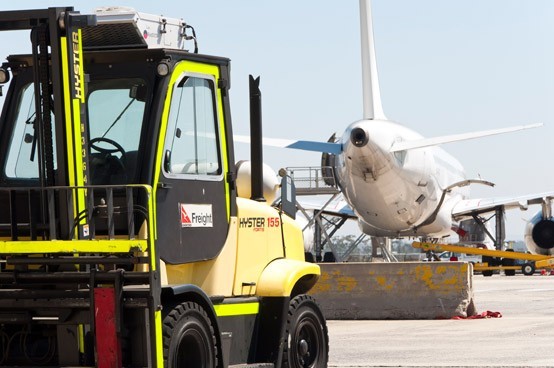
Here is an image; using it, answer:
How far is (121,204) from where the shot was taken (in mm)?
8797

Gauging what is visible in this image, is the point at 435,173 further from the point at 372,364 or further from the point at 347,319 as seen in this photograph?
the point at 372,364

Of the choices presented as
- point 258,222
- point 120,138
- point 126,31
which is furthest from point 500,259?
point 120,138

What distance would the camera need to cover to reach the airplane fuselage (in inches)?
1481

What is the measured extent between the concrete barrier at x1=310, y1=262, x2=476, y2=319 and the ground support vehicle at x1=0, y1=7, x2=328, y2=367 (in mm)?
11196

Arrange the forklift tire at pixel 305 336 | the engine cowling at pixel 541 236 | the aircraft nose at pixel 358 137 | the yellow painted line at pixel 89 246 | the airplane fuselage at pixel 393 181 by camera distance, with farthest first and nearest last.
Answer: the engine cowling at pixel 541 236 < the airplane fuselage at pixel 393 181 < the aircraft nose at pixel 358 137 < the forklift tire at pixel 305 336 < the yellow painted line at pixel 89 246

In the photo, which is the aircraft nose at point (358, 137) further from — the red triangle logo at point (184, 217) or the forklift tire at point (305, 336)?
the red triangle logo at point (184, 217)

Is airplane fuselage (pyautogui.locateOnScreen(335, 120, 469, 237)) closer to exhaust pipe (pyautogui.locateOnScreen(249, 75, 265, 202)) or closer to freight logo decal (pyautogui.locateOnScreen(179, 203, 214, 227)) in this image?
exhaust pipe (pyautogui.locateOnScreen(249, 75, 265, 202))

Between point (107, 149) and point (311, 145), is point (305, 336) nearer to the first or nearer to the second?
point (107, 149)

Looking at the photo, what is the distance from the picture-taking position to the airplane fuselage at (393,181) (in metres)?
37.6

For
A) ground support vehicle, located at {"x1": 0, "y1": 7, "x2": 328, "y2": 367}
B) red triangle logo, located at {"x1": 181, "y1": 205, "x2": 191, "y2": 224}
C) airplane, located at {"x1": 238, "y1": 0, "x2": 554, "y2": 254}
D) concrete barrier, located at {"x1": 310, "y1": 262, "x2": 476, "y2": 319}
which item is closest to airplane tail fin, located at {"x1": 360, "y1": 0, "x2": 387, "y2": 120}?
airplane, located at {"x1": 238, "y1": 0, "x2": 554, "y2": 254}

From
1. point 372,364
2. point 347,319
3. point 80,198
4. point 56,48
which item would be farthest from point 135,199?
point 347,319

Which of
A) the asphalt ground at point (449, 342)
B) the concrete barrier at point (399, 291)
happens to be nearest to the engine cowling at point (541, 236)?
the asphalt ground at point (449, 342)

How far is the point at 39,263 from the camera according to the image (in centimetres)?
842

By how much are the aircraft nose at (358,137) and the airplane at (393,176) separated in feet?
0.09
